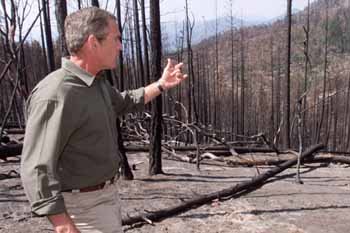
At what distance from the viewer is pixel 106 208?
157 centimetres

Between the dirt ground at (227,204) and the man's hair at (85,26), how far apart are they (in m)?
2.13

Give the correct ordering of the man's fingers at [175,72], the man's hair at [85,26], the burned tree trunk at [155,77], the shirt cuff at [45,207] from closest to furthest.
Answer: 1. the shirt cuff at [45,207]
2. the man's hair at [85,26]
3. the man's fingers at [175,72]
4. the burned tree trunk at [155,77]

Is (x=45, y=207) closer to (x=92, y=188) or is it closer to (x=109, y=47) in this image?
(x=92, y=188)

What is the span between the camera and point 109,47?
1.49 metres

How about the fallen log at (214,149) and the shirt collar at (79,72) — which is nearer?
the shirt collar at (79,72)

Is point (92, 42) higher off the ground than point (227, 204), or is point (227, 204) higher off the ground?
point (92, 42)

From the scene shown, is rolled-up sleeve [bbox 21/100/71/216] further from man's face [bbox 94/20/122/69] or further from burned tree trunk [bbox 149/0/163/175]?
burned tree trunk [bbox 149/0/163/175]

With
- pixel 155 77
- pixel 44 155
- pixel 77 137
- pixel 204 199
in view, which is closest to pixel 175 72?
pixel 77 137

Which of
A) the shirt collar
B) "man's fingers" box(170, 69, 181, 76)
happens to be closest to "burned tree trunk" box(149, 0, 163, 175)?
"man's fingers" box(170, 69, 181, 76)

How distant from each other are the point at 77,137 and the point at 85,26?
13.1 inches

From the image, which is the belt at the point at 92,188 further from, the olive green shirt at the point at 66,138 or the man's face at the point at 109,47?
the man's face at the point at 109,47

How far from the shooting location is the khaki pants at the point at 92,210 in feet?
4.96

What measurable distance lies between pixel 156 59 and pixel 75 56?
348 centimetres

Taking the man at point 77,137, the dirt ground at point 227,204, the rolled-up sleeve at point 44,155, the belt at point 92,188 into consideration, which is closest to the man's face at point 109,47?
the man at point 77,137
